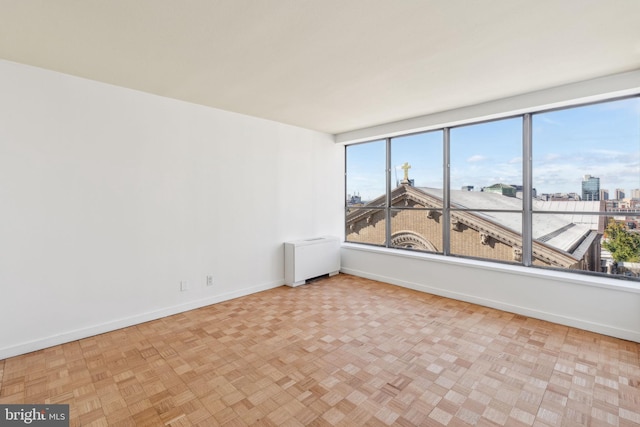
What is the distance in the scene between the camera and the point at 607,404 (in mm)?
1947

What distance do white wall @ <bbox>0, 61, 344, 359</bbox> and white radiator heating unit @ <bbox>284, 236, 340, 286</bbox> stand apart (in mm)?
238

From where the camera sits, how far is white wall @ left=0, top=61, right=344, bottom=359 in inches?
102

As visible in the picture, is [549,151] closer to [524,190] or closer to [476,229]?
[524,190]

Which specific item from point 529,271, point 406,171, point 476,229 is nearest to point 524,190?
point 476,229

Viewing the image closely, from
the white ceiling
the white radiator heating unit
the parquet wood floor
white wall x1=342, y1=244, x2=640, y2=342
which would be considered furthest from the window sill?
the white ceiling

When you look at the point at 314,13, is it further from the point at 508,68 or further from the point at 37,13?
the point at 508,68

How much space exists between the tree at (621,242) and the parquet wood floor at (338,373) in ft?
2.93

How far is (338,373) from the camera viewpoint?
2.30 m

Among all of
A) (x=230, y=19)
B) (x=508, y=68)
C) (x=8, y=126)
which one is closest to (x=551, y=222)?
(x=508, y=68)

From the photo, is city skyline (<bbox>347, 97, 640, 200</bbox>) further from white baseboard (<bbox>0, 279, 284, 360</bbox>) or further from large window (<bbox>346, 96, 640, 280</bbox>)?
white baseboard (<bbox>0, 279, 284, 360</bbox>)

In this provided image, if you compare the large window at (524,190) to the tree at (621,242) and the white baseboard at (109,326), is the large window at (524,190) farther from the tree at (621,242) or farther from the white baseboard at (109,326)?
the white baseboard at (109,326)

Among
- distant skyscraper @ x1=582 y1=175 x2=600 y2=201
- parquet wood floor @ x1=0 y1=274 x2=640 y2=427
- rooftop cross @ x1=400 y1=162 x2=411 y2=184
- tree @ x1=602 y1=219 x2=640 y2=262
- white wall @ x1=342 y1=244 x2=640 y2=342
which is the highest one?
rooftop cross @ x1=400 y1=162 x2=411 y2=184

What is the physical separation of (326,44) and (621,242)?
3.62m

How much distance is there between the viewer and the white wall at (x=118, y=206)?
102 inches
